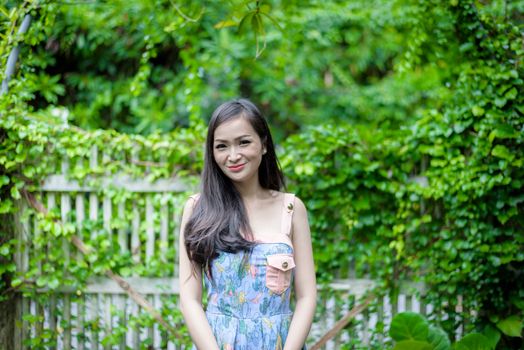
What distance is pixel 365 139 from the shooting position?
3885 millimetres

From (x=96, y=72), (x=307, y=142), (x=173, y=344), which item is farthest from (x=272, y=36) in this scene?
(x=173, y=344)

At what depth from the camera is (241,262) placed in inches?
96.7

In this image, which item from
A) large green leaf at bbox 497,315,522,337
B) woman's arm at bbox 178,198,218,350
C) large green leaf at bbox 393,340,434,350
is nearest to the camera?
woman's arm at bbox 178,198,218,350

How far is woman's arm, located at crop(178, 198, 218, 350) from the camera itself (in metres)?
2.36

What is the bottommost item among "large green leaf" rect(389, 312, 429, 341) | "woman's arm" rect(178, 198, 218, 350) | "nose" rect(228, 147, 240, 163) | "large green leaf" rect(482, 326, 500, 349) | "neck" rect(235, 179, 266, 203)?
"large green leaf" rect(482, 326, 500, 349)

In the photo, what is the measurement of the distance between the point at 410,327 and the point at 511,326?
666mm

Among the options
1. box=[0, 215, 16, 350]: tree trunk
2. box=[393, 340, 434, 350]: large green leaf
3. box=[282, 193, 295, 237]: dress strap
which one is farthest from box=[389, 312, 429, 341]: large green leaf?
box=[0, 215, 16, 350]: tree trunk

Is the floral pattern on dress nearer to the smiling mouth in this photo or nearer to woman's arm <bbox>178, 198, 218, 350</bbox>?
woman's arm <bbox>178, 198, 218, 350</bbox>

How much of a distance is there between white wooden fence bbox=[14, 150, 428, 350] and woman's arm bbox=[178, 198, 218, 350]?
1519 mm

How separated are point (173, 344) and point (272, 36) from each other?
13.3ft

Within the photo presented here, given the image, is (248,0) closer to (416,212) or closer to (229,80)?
(416,212)

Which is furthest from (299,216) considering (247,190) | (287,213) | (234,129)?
(234,129)

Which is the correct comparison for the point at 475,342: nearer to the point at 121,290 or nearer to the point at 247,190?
the point at 247,190

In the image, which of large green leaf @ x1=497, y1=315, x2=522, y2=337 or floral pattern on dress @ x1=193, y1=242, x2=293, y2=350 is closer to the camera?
floral pattern on dress @ x1=193, y1=242, x2=293, y2=350
